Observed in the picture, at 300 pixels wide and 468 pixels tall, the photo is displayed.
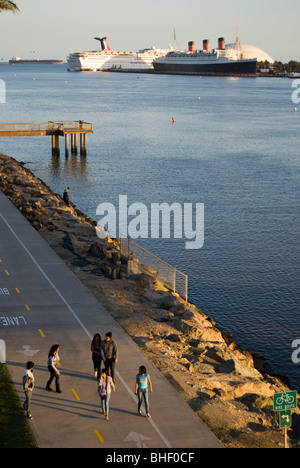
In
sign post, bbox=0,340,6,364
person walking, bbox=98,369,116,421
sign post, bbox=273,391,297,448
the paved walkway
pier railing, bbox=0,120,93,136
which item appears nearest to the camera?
sign post, bbox=273,391,297,448

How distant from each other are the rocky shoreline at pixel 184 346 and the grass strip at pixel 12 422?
170 inches

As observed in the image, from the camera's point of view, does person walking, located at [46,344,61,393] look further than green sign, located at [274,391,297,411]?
Yes

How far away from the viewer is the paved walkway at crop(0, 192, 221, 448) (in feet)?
49.6

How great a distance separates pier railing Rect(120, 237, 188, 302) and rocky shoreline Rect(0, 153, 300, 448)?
33 cm

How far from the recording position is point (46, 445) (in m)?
14.6

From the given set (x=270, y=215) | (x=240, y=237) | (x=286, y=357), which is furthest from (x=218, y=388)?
(x=270, y=215)

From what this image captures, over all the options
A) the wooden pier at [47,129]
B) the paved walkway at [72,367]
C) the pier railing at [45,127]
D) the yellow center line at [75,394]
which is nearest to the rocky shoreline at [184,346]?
the paved walkway at [72,367]

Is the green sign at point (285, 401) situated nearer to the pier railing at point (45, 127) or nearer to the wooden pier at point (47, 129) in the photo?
the pier railing at point (45, 127)

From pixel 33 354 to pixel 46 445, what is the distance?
5093 millimetres

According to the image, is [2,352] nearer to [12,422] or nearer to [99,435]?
[12,422]

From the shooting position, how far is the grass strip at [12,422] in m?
14.8

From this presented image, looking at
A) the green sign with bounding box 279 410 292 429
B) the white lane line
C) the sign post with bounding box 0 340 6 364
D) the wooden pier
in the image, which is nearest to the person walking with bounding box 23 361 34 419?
the white lane line

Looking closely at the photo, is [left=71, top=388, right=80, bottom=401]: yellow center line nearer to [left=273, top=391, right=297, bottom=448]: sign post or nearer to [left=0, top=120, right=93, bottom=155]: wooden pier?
[left=273, top=391, right=297, bottom=448]: sign post

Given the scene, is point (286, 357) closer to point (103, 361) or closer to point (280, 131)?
point (103, 361)
